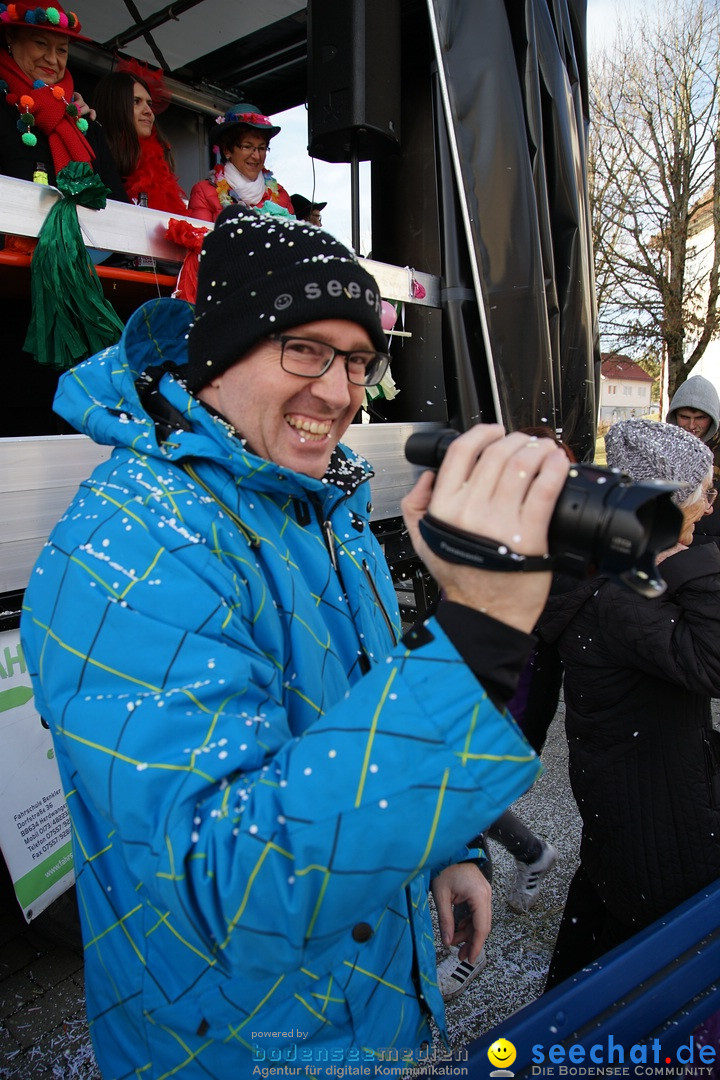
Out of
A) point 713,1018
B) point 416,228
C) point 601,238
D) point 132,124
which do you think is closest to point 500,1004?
point 713,1018

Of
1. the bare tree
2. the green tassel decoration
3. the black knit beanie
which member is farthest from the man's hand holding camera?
the bare tree

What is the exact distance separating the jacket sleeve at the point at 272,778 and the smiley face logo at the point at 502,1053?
55 cm

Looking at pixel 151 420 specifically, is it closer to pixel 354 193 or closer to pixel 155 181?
pixel 354 193

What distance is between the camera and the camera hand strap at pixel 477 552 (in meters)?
→ 0.67

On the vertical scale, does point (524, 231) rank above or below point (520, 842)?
above

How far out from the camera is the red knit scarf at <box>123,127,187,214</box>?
3355 millimetres

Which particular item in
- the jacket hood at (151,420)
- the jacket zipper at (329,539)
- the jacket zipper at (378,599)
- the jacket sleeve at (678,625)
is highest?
the jacket hood at (151,420)

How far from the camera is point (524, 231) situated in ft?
10.5

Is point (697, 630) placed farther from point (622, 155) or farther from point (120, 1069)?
point (622, 155)

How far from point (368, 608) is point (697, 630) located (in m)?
0.91

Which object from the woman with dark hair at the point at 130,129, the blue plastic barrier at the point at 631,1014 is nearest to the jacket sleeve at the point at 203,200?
the woman with dark hair at the point at 130,129

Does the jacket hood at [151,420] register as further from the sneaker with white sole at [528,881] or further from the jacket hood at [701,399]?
the jacket hood at [701,399]

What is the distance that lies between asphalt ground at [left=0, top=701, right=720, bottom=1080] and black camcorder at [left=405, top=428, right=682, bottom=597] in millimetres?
1850

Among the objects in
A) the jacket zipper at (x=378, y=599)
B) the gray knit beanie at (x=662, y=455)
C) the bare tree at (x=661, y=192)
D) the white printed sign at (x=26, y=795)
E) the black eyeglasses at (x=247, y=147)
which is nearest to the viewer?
the jacket zipper at (x=378, y=599)
